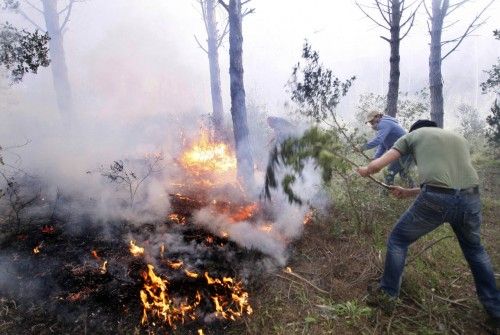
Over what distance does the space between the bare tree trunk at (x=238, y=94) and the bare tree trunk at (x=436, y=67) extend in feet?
18.7

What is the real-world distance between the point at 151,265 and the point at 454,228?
3.67 m

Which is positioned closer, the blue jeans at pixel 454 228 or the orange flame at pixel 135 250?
the blue jeans at pixel 454 228

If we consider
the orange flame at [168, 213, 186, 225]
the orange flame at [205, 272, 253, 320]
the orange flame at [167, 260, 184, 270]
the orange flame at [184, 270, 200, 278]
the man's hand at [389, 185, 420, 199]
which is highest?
the man's hand at [389, 185, 420, 199]

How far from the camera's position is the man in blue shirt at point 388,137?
6414mm

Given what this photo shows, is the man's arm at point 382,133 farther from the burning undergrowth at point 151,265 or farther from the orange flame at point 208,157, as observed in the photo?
the orange flame at point 208,157

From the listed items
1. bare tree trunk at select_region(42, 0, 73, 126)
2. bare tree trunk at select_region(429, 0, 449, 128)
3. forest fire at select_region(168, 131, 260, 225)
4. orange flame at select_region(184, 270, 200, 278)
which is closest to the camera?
orange flame at select_region(184, 270, 200, 278)

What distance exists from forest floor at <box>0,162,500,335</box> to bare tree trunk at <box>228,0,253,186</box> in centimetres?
275

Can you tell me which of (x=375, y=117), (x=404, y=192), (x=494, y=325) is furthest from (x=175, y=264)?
(x=375, y=117)

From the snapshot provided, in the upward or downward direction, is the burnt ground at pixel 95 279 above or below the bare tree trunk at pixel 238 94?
below

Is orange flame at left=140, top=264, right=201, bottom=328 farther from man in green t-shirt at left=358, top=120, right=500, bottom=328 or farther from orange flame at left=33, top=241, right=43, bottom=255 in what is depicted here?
A: man in green t-shirt at left=358, top=120, right=500, bottom=328

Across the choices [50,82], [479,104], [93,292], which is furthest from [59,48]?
[479,104]

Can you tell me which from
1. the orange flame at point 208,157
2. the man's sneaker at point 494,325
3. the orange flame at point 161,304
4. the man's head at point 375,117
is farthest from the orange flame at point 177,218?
the man's sneaker at point 494,325

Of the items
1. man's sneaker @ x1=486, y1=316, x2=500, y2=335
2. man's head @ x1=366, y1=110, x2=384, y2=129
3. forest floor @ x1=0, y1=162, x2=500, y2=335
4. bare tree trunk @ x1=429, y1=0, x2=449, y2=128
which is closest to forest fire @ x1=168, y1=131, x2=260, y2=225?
forest floor @ x1=0, y1=162, x2=500, y2=335

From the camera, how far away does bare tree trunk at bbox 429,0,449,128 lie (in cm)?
955
